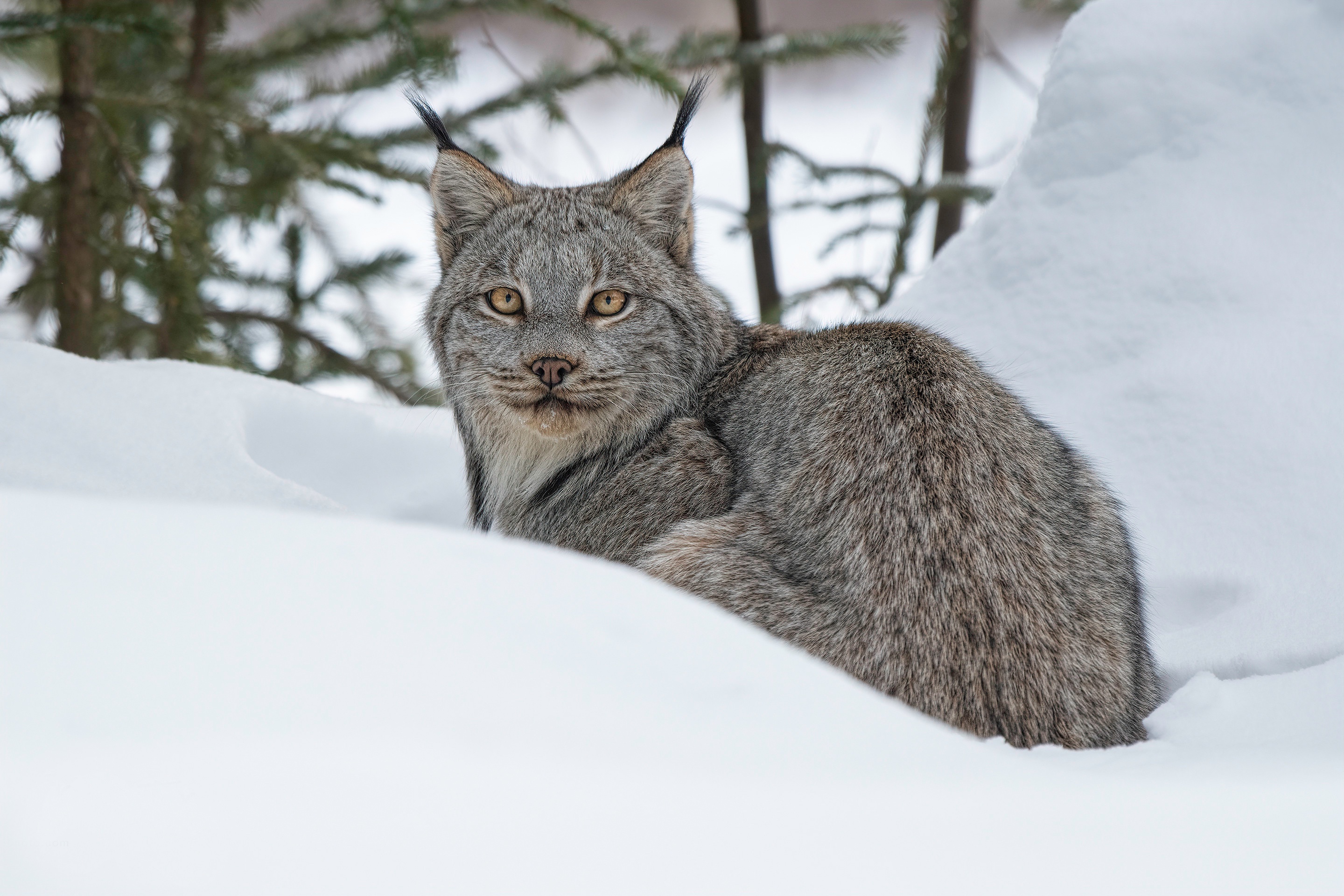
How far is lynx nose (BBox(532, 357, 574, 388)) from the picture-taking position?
337 centimetres

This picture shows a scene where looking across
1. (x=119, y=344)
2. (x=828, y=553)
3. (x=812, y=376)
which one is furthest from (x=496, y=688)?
(x=119, y=344)

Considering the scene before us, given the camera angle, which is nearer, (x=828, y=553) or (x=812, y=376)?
(x=828, y=553)

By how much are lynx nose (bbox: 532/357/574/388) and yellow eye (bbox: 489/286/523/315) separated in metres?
0.26

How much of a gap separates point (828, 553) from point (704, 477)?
2.10 ft

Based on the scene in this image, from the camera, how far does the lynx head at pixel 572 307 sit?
343 centimetres

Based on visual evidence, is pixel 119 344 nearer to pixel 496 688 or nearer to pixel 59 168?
pixel 59 168

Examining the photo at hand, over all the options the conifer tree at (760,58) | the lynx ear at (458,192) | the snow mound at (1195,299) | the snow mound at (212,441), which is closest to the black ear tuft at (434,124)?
the lynx ear at (458,192)

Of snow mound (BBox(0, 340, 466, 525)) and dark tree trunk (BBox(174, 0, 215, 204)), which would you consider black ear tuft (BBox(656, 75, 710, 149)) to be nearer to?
snow mound (BBox(0, 340, 466, 525))

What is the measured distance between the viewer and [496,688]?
1.63 meters

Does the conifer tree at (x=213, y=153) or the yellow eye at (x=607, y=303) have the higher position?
the conifer tree at (x=213, y=153)

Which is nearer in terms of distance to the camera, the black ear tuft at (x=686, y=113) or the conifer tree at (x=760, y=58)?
the black ear tuft at (x=686, y=113)

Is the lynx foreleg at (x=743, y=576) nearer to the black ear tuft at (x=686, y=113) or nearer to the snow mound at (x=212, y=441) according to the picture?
the black ear tuft at (x=686, y=113)

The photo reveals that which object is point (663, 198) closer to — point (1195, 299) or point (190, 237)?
point (1195, 299)

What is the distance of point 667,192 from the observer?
383 cm
